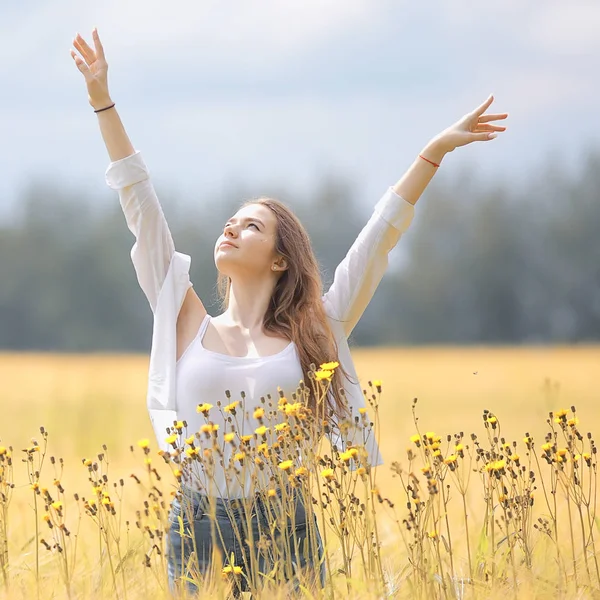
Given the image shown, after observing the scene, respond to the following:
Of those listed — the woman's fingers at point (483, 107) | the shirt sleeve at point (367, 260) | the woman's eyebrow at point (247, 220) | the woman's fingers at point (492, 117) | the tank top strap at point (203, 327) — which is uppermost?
the woman's fingers at point (483, 107)

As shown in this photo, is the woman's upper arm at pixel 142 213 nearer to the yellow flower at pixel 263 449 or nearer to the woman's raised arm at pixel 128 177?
the woman's raised arm at pixel 128 177

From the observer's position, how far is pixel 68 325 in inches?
1134

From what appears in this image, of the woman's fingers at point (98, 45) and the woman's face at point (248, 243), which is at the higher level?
the woman's fingers at point (98, 45)

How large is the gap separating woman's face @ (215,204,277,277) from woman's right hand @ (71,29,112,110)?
0.64m

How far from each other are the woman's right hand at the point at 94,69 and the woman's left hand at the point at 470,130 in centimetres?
123

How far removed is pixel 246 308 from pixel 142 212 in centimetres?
54

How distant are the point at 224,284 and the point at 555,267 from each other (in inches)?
918

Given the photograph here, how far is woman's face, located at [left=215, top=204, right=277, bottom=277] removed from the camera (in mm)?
3381

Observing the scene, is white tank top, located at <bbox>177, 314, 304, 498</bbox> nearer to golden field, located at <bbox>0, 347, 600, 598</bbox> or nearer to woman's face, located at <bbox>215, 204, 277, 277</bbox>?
woman's face, located at <bbox>215, 204, 277, 277</bbox>

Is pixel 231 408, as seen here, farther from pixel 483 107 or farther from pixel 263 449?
pixel 483 107

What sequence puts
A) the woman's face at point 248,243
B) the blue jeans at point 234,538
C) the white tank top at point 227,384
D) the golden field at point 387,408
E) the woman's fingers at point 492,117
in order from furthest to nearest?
the golden field at point 387,408 < the woman's fingers at point 492,117 < the woman's face at point 248,243 < the white tank top at point 227,384 < the blue jeans at point 234,538

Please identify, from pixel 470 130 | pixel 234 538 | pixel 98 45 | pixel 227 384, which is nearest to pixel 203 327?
pixel 227 384

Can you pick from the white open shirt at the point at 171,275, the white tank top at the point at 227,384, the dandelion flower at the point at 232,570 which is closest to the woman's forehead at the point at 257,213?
the white open shirt at the point at 171,275

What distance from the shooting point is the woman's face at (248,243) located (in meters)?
3.38
